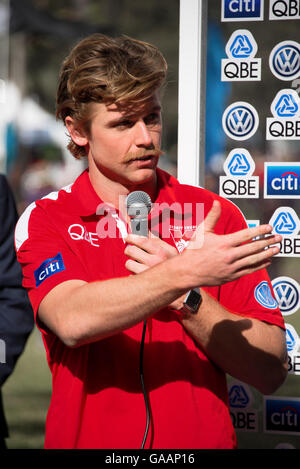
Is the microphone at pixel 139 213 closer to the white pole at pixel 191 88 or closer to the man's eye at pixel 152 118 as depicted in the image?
the man's eye at pixel 152 118

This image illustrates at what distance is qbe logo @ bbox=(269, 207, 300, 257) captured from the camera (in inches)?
113

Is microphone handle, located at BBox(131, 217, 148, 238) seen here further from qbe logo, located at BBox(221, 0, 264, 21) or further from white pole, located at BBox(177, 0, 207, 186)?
qbe logo, located at BBox(221, 0, 264, 21)

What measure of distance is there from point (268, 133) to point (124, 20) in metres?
16.6

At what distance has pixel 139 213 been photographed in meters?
2.09

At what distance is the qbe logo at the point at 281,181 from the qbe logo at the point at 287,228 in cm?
7

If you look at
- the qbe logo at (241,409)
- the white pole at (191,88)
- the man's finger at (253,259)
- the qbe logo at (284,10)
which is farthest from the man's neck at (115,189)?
the qbe logo at (241,409)

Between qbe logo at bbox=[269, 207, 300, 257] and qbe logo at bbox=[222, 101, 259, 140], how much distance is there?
37 centimetres

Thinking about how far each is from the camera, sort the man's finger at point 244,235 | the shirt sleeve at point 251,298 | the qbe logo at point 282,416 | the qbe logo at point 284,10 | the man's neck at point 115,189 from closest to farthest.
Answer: the man's finger at point 244,235 < the shirt sleeve at point 251,298 < the man's neck at point 115,189 < the qbe logo at point 284,10 < the qbe logo at point 282,416

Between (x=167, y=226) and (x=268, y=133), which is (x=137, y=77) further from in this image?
(x=268, y=133)

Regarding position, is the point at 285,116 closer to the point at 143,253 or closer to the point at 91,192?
the point at 91,192

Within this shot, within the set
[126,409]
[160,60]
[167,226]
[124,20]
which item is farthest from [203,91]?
[124,20]

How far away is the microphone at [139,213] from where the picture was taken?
6.78 feet

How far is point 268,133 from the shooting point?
2.89 meters

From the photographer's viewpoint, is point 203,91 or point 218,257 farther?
point 203,91
